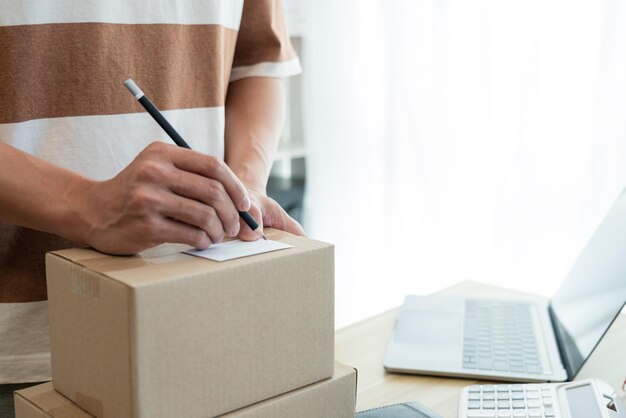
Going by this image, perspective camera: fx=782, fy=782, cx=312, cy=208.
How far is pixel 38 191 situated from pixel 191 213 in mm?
191

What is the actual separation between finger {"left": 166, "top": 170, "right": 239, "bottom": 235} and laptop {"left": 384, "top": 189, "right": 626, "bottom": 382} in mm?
488

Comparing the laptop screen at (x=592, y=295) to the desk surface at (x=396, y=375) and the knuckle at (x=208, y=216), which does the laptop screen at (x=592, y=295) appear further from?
the knuckle at (x=208, y=216)

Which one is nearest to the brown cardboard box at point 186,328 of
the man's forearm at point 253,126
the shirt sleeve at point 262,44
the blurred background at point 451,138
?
the man's forearm at point 253,126

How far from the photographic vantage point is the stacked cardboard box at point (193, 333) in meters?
0.65

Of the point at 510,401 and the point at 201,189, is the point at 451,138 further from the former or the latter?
the point at 201,189

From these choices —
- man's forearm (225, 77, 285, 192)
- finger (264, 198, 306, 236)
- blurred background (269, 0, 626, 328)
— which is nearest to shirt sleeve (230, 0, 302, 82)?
man's forearm (225, 77, 285, 192)

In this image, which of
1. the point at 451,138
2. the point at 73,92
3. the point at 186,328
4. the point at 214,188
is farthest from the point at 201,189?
the point at 451,138

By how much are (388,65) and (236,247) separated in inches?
92.8

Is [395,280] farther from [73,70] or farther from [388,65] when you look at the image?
[73,70]

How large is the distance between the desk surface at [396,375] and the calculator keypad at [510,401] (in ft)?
0.11

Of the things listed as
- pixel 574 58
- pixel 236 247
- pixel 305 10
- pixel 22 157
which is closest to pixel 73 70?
pixel 22 157

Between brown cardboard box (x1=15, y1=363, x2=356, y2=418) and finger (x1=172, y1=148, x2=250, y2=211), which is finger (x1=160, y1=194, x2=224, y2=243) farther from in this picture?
brown cardboard box (x1=15, y1=363, x2=356, y2=418)

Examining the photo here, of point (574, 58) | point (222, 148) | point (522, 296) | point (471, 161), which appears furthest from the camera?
point (471, 161)

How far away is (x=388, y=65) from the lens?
3014 millimetres
